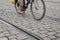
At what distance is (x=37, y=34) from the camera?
4.63m

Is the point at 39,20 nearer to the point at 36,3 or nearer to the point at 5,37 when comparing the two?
the point at 36,3

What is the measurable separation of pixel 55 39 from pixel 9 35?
4.20 ft

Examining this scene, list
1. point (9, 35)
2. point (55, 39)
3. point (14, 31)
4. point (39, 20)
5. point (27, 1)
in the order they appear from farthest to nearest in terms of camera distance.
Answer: point (27, 1), point (39, 20), point (14, 31), point (9, 35), point (55, 39)

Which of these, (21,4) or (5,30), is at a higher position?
(21,4)

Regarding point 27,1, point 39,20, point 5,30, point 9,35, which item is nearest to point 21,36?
point 9,35

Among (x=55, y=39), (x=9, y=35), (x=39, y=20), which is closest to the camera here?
(x=55, y=39)

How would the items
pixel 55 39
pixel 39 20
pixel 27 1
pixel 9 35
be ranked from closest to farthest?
1. pixel 55 39
2. pixel 9 35
3. pixel 39 20
4. pixel 27 1

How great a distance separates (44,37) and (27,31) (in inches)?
30.6

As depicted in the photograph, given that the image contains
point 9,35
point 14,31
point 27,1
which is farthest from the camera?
point 27,1

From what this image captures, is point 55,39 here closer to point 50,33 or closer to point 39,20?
point 50,33

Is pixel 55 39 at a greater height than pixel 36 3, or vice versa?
pixel 36 3

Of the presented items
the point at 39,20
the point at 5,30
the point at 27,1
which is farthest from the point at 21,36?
the point at 27,1

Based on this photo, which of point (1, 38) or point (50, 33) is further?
point (50, 33)

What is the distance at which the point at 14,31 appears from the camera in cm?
491
